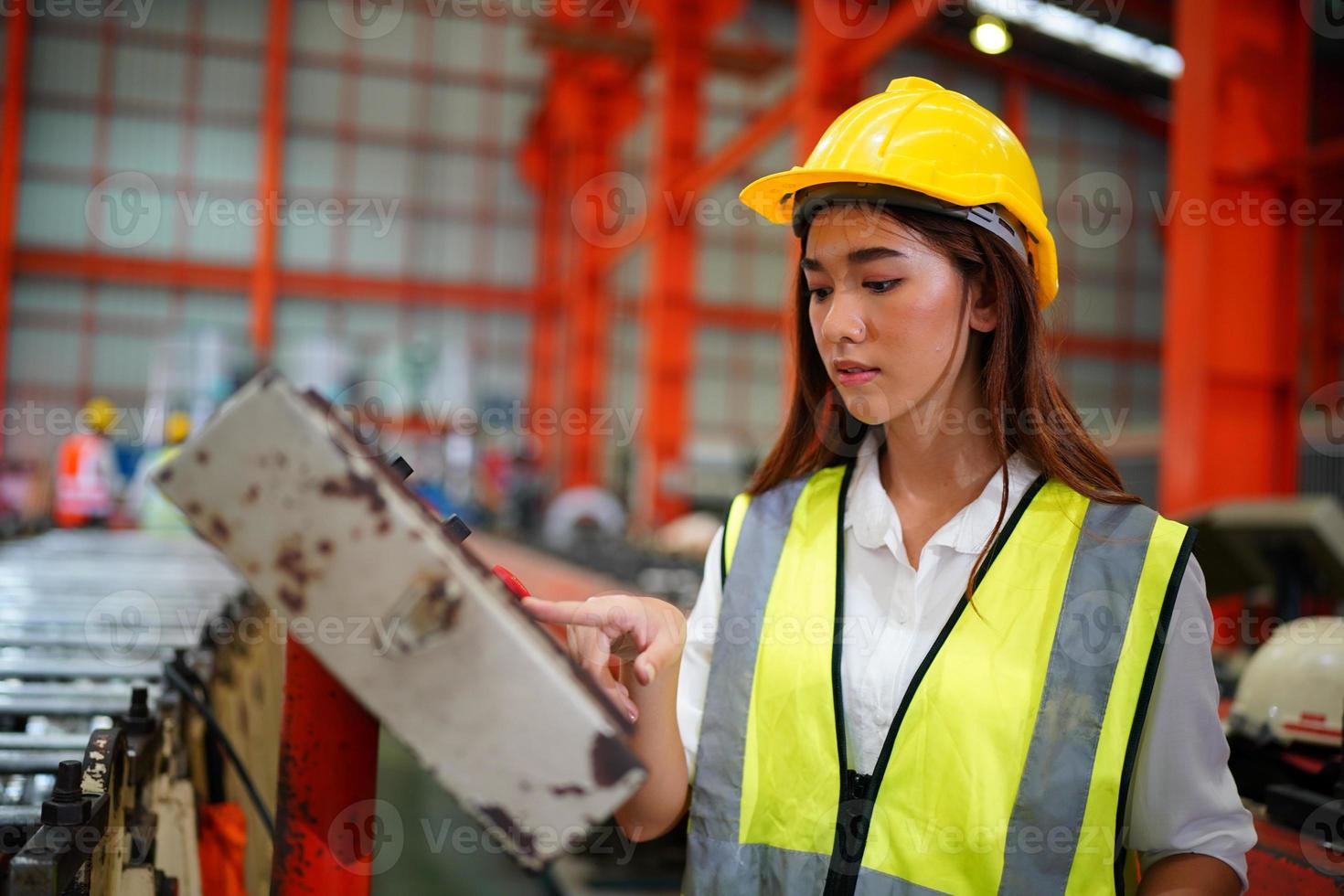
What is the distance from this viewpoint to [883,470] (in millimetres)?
1546

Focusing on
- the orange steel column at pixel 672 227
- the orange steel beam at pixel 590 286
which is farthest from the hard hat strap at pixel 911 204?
the orange steel beam at pixel 590 286

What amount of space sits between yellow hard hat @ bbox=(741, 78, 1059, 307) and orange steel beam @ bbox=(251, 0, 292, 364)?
676 inches

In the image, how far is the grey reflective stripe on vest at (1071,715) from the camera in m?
1.21

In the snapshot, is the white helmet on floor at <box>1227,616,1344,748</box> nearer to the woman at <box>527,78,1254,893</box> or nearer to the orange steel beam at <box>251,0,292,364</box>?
the woman at <box>527,78,1254,893</box>

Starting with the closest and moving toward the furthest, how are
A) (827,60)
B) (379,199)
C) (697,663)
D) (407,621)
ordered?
→ (407,621) → (697,663) → (827,60) → (379,199)

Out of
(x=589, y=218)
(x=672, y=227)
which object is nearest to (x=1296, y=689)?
(x=672, y=227)

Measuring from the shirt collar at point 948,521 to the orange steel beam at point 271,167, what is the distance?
56.2 ft

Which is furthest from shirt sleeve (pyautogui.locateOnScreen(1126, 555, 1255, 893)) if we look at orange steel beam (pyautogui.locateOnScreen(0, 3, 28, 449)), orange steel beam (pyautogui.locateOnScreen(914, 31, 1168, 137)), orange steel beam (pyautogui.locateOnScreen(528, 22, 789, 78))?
orange steel beam (pyautogui.locateOnScreen(914, 31, 1168, 137))

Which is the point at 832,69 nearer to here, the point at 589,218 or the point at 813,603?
the point at 589,218

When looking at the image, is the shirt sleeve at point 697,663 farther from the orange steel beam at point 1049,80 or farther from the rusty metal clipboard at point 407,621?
the orange steel beam at point 1049,80

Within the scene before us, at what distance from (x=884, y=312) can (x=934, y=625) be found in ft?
1.31

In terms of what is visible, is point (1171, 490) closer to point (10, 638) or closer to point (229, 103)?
point (10, 638)

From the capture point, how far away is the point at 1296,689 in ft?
6.40

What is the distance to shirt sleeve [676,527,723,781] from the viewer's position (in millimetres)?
1418
